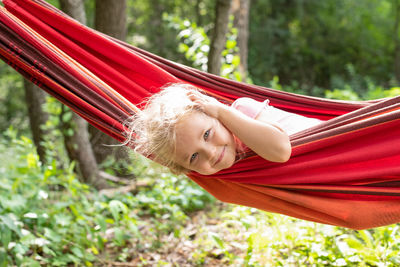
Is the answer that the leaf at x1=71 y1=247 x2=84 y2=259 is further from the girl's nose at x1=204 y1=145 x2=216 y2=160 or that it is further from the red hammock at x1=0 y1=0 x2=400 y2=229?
the girl's nose at x1=204 y1=145 x2=216 y2=160

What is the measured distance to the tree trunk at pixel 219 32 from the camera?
3252mm

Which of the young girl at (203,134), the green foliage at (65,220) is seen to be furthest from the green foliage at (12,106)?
the young girl at (203,134)

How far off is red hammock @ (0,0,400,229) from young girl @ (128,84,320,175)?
8 cm

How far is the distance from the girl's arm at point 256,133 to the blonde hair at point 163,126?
72mm

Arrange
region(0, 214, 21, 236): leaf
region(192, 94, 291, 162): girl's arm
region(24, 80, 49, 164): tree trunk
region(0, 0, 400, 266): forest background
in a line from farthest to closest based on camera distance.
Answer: region(24, 80, 49, 164): tree trunk → region(0, 0, 400, 266): forest background → region(0, 214, 21, 236): leaf → region(192, 94, 291, 162): girl's arm

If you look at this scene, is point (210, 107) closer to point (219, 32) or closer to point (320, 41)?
point (219, 32)

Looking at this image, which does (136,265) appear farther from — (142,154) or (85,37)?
(85,37)

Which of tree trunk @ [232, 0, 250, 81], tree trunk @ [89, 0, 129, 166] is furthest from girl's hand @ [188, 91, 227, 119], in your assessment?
tree trunk @ [232, 0, 250, 81]

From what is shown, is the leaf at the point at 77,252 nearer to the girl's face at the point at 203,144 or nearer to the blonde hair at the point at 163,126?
the blonde hair at the point at 163,126

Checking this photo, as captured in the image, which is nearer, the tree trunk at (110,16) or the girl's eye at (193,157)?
the girl's eye at (193,157)

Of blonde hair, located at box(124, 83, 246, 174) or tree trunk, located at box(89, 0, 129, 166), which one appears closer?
blonde hair, located at box(124, 83, 246, 174)

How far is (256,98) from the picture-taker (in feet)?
6.28

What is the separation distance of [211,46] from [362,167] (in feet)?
6.85

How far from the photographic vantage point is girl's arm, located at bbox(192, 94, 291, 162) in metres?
1.39
